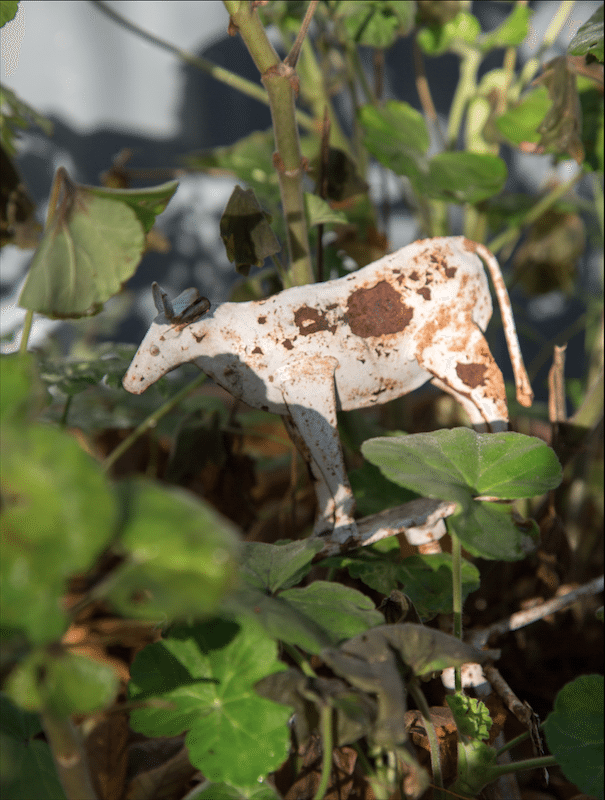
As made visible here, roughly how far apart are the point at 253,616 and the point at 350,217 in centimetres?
79

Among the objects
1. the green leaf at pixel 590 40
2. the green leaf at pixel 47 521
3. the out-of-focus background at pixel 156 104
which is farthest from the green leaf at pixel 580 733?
the out-of-focus background at pixel 156 104

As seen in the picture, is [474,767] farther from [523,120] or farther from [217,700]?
[523,120]

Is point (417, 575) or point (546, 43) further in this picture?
point (546, 43)

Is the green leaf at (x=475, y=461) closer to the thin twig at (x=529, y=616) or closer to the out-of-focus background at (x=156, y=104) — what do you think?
the thin twig at (x=529, y=616)

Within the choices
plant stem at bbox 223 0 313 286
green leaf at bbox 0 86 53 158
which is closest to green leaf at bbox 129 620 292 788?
plant stem at bbox 223 0 313 286

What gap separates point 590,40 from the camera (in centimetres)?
60

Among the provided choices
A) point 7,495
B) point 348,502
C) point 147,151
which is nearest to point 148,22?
point 147,151

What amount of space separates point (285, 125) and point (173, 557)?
19.0 inches

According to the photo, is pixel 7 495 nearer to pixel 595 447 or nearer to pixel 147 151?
pixel 595 447

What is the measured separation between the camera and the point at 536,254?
126 centimetres

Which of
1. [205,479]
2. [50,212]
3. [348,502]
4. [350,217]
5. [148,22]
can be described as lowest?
[205,479]

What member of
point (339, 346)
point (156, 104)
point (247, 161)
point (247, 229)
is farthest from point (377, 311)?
point (156, 104)

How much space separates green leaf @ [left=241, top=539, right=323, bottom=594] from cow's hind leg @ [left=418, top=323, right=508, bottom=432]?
0.94 feet

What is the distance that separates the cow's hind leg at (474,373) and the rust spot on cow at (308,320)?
133 mm
